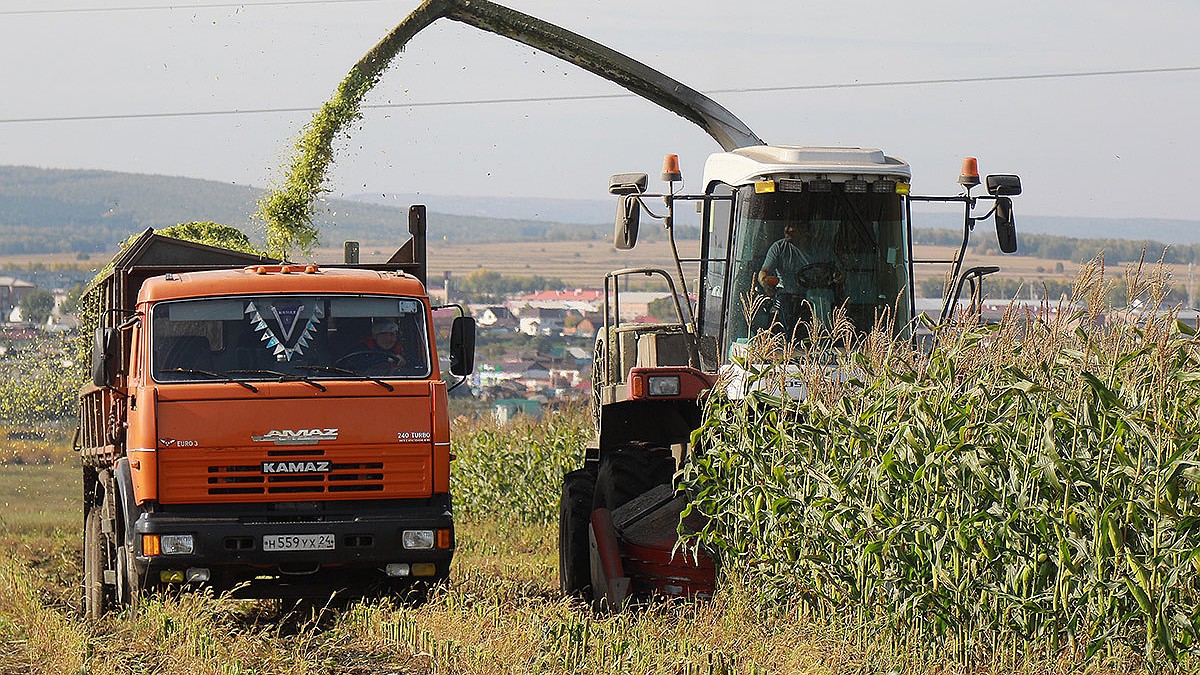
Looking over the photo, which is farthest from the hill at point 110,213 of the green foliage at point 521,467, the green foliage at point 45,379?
the green foliage at point 521,467

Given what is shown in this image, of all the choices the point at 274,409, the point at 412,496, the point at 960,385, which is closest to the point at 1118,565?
the point at 960,385

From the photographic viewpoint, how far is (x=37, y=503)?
28.0m

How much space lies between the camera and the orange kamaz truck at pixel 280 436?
31.2ft

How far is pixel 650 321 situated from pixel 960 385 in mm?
4923

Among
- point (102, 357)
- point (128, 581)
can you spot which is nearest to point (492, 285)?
point (102, 357)

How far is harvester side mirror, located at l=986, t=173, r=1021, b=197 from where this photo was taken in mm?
10211

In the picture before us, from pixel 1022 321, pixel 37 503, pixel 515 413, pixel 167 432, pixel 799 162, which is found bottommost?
pixel 37 503

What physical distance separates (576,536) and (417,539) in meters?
1.71

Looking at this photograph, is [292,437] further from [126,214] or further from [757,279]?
[126,214]

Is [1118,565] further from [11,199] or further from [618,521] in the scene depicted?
[11,199]

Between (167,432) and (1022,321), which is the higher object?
(1022,321)

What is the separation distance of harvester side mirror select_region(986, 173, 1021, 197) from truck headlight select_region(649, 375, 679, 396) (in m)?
2.49

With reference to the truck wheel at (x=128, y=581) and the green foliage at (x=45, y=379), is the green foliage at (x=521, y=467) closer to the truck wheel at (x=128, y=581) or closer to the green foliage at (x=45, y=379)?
the green foliage at (x=45, y=379)

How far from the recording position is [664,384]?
401 inches
